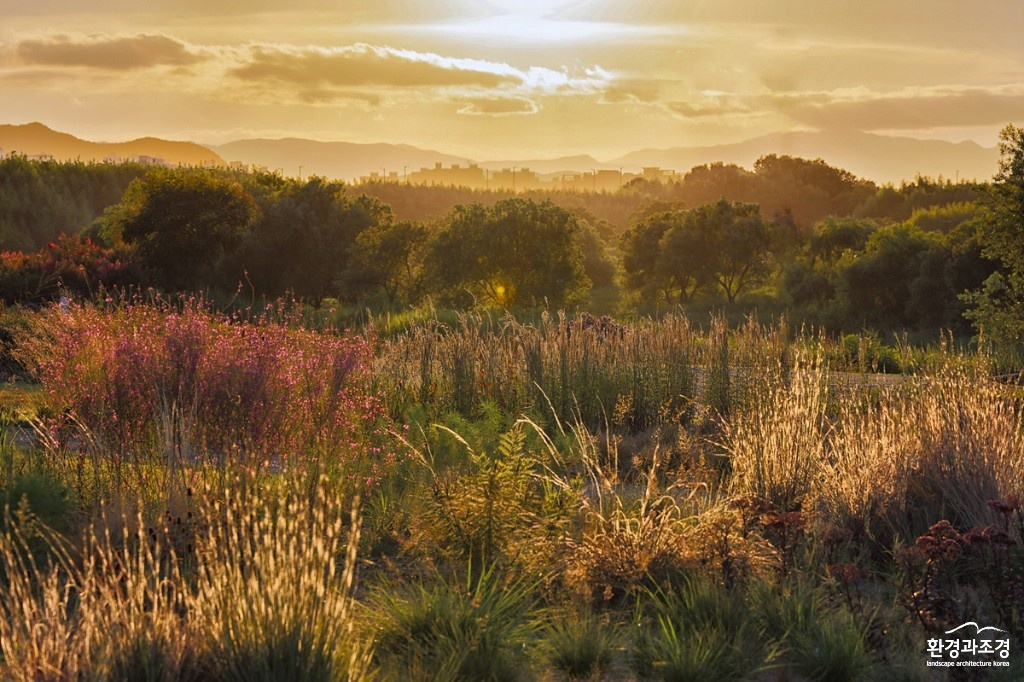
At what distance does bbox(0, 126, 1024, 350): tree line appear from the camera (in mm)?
22688

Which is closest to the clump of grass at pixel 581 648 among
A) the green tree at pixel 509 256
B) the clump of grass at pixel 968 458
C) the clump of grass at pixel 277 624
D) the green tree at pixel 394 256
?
the clump of grass at pixel 277 624

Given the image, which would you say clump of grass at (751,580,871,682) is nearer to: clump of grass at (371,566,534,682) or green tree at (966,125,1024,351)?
clump of grass at (371,566,534,682)

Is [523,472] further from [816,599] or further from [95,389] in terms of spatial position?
[95,389]

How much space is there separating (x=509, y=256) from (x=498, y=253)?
0.42m

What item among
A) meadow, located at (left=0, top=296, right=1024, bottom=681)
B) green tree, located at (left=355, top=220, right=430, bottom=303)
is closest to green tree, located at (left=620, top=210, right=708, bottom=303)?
green tree, located at (left=355, top=220, right=430, bottom=303)

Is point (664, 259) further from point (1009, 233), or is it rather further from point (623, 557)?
point (623, 557)

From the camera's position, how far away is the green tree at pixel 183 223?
31.0 metres

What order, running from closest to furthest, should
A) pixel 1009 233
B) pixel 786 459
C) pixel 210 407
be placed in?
pixel 210 407 < pixel 786 459 < pixel 1009 233

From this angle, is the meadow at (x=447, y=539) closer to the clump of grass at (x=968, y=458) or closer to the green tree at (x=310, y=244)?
the clump of grass at (x=968, y=458)

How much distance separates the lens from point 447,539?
6258 mm

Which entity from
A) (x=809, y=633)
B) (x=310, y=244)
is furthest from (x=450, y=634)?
(x=310, y=244)

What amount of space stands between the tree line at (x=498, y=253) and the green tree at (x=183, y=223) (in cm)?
5

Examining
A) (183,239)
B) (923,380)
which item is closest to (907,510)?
(923,380)

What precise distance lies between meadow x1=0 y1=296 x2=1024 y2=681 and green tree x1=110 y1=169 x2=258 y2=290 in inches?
910
